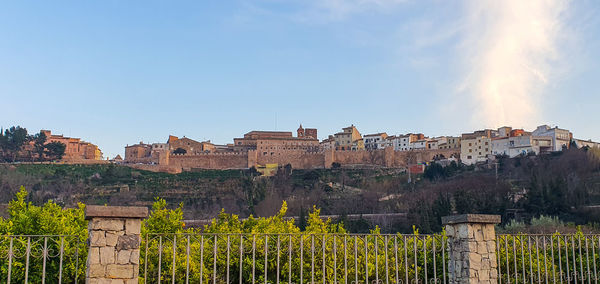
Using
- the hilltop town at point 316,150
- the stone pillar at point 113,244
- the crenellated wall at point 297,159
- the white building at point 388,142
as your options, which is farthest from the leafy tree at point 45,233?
the white building at point 388,142

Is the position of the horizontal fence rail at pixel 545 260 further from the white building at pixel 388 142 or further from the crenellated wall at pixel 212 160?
the white building at pixel 388 142

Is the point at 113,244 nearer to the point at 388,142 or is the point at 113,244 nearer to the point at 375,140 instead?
the point at 388,142

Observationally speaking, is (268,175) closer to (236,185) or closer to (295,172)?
(295,172)

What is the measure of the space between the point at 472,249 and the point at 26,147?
7197 centimetres

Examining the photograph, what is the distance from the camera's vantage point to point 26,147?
222 ft

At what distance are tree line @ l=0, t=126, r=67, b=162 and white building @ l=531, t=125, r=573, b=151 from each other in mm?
62702

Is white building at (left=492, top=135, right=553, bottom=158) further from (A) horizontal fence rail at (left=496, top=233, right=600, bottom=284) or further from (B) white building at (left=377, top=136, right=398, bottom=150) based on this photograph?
(A) horizontal fence rail at (left=496, top=233, right=600, bottom=284)

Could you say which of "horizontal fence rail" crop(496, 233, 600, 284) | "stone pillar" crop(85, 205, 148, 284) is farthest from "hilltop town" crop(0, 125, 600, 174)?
Result: "stone pillar" crop(85, 205, 148, 284)

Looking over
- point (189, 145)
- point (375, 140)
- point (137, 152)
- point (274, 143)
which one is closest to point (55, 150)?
point (137, 152)

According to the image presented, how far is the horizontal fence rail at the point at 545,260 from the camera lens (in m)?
6.71

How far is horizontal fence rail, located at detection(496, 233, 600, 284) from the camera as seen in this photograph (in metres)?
6.71

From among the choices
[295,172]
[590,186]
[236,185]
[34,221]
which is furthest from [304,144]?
[34,221]

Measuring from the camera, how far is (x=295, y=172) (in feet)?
226

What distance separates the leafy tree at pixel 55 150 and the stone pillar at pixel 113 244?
2744 inches
